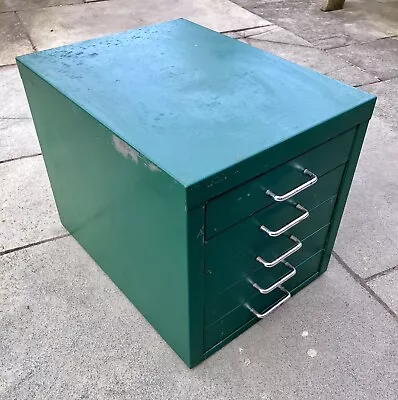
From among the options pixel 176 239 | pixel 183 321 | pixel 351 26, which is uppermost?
pixel 176 239

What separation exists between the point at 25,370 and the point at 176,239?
0.62m

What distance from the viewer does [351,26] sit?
3.60m

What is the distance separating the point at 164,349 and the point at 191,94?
2.30 ft

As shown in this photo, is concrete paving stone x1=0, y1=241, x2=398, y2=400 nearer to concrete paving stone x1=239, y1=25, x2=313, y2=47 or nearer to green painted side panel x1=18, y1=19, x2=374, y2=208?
green painted side panel x1=18, y1=19, x2=374, y2=208

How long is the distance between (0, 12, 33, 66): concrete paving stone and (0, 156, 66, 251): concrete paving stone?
1.29 meters

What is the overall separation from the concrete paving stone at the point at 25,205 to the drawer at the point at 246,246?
0.80 metres

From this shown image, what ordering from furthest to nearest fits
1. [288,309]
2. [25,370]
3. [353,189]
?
[353,189], [288,309], [25,370]

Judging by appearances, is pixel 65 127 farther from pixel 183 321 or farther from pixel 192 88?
pixel 183 321

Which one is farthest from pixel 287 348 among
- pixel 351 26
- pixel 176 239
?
pixel 351 26

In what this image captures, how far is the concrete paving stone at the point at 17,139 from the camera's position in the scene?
2107 millimetres

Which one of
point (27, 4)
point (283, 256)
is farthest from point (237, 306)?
point (27, 4)

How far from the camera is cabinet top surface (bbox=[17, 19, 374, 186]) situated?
952mm

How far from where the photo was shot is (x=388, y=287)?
4.88ft

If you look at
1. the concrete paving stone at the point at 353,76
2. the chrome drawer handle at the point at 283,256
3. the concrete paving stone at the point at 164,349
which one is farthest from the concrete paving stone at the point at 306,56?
the chrome drawer handle at the point at 283,256
